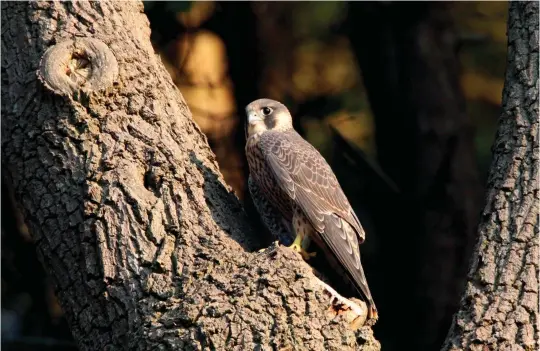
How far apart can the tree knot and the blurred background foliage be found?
1987mm

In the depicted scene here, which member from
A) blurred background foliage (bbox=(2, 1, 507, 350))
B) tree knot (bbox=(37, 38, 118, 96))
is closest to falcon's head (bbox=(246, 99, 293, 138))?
tree knot (bbox=(37, 38, 118, 96))

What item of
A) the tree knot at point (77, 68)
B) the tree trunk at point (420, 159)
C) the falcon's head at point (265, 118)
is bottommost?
the tree trunk at point (420, 159)

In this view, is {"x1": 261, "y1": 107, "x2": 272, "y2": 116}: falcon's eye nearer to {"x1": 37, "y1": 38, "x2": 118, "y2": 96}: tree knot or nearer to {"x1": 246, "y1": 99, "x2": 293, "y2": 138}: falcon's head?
{"x1": 246, "y1": 99, "x2": 293, "y2": 138}: falcon's head

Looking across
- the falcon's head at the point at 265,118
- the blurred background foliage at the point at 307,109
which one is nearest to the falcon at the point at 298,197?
the falcon's head at the point at 265,118

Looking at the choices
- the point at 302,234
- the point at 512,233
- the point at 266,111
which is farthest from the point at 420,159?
the point at 512,233

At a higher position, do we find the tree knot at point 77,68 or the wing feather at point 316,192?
the tree knot at point 77,68

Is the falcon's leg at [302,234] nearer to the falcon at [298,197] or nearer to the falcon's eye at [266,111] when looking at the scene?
the falcon at [298,197]

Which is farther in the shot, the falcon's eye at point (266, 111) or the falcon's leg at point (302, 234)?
the falcon's eye at point (266, 111)

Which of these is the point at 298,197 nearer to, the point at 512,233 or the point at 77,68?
the point at 512,233

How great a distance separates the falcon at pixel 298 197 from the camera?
436 centimetres

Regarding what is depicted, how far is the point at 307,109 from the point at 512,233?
3.05 meters

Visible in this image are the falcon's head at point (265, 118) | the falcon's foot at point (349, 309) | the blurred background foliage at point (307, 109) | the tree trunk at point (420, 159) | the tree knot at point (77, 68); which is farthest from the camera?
the blurred background foliage at point (307, 109)

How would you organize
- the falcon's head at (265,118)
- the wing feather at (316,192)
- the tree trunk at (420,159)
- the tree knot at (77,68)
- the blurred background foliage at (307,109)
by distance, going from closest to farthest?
the tree knot at (77,68), the wing feather at (316,192), the falcon's head at (265,118), the tree trunk at (420,159), the blurred background foliage at (307,109)

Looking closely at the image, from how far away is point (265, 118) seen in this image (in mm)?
4930
